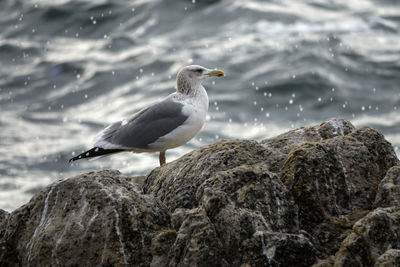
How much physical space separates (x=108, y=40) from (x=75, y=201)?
14424 mm

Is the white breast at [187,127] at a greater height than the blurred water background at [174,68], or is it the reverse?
the white breast at [187,127]

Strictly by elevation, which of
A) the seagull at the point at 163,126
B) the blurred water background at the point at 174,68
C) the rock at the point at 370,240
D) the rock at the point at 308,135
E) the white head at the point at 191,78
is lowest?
the blurred water background at the point at 174,68

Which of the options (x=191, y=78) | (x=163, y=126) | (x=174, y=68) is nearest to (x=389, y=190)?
(x=163, y=126)

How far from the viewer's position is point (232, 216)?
15.5ft

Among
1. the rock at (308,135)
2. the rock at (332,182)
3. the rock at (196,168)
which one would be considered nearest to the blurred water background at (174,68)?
the rock at (308,135)

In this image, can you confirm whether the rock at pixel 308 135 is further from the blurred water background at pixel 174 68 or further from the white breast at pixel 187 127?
the blurred water background at pixel 174 68

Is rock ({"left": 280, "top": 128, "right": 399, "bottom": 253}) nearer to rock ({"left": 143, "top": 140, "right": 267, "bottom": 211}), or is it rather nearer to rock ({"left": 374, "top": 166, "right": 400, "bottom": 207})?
rock ({"left": 374, "top": 166, "right": 400, "bottom": 207})

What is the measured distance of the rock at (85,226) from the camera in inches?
193

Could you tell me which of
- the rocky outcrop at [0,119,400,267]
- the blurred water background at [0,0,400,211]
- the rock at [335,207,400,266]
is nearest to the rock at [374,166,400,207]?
the rocky outcrop at [0,119,400,267]

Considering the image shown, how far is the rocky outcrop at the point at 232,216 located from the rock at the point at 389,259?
2 centimetres

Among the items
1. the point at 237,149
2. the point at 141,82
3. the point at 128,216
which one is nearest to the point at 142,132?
the point at 237,149

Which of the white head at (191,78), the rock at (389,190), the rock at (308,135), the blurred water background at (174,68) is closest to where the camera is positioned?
the rock at (389,190)

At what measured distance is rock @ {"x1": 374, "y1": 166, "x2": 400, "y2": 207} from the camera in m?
5.01

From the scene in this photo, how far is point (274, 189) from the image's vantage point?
4.99m
